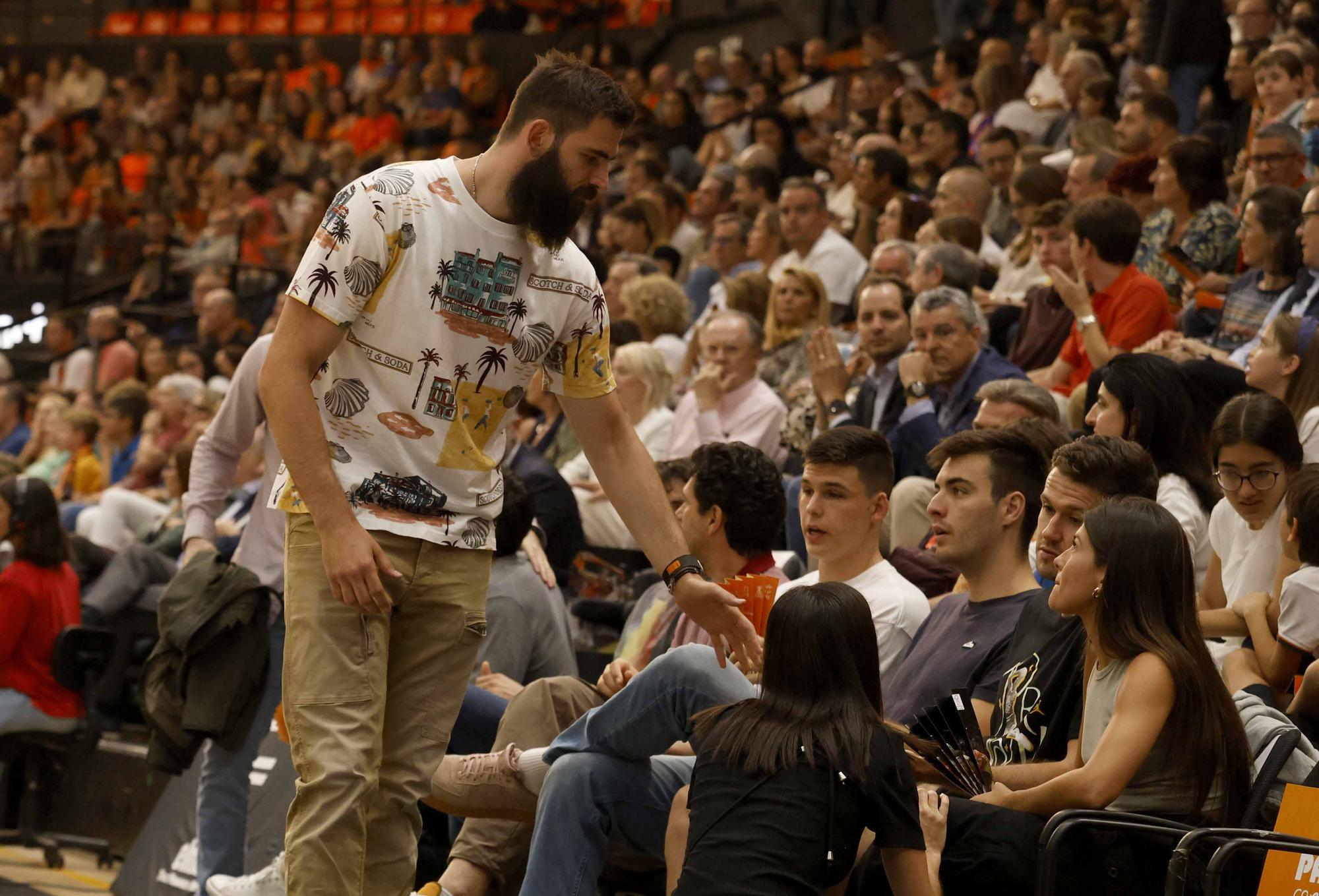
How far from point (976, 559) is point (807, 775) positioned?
3.63 ft

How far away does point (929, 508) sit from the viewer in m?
4.04

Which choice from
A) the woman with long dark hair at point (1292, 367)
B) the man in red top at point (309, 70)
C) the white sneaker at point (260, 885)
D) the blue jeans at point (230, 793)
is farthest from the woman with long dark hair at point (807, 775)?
the man in red top at point (309, 70)

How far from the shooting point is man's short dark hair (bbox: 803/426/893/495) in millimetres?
4262

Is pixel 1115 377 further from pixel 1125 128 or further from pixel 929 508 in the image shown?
pixel 1125 128

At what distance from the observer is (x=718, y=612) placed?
10.4 ft

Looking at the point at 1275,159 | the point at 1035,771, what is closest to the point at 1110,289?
the point at 1275,159

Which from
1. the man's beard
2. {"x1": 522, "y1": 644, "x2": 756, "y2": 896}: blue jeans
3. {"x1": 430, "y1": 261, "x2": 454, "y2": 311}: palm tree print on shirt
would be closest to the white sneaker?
{"x1": 522, "y1": 644, "x2": 756, "y2": 896}: blue jeans

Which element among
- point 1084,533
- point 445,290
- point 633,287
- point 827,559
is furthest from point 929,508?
point 633,287

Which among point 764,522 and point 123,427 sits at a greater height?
point 764,522

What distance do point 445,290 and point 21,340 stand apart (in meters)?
12.8

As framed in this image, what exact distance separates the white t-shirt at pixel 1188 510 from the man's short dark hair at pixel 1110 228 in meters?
1.98

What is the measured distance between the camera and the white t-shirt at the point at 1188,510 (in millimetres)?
4367

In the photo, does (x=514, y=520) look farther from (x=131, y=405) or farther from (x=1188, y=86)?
(x=1188, y=86)

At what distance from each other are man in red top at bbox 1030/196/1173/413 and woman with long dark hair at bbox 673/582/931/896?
3.22m
